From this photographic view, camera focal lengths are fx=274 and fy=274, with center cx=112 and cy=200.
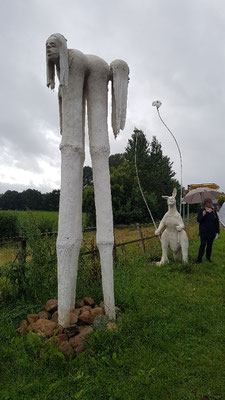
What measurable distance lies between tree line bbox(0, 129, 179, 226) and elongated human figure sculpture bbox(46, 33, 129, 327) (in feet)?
56.0

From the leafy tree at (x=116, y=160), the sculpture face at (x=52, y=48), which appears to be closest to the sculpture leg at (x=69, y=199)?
the sculpture face at (x=52, y=48)

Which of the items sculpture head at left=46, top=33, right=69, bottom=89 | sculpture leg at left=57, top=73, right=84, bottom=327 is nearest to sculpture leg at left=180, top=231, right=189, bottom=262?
sculpture leg at left=57, top=73, right=84, bottom=327

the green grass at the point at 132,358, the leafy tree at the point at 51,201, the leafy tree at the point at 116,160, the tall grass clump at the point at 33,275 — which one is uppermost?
the leafy tree at the point at 116,160

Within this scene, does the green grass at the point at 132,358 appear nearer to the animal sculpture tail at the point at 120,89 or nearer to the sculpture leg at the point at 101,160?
the sculpture leg at the point at 101,160

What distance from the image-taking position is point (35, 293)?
154 inches

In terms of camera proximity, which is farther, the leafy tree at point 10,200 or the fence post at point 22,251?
the leafy tree at point 10,200

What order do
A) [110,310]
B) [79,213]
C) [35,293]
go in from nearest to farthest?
[110,310], [79,213], [35,293]

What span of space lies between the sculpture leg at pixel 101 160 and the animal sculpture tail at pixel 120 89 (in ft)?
0.54

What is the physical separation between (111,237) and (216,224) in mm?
4711

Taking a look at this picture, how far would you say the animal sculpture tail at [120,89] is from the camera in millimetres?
3498

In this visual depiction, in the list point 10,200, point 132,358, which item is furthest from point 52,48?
point 10,200

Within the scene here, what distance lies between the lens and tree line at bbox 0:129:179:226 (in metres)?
24.1

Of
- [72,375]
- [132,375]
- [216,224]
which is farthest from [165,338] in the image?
[216,224]

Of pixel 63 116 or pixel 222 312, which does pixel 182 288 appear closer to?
pixel 222 312
